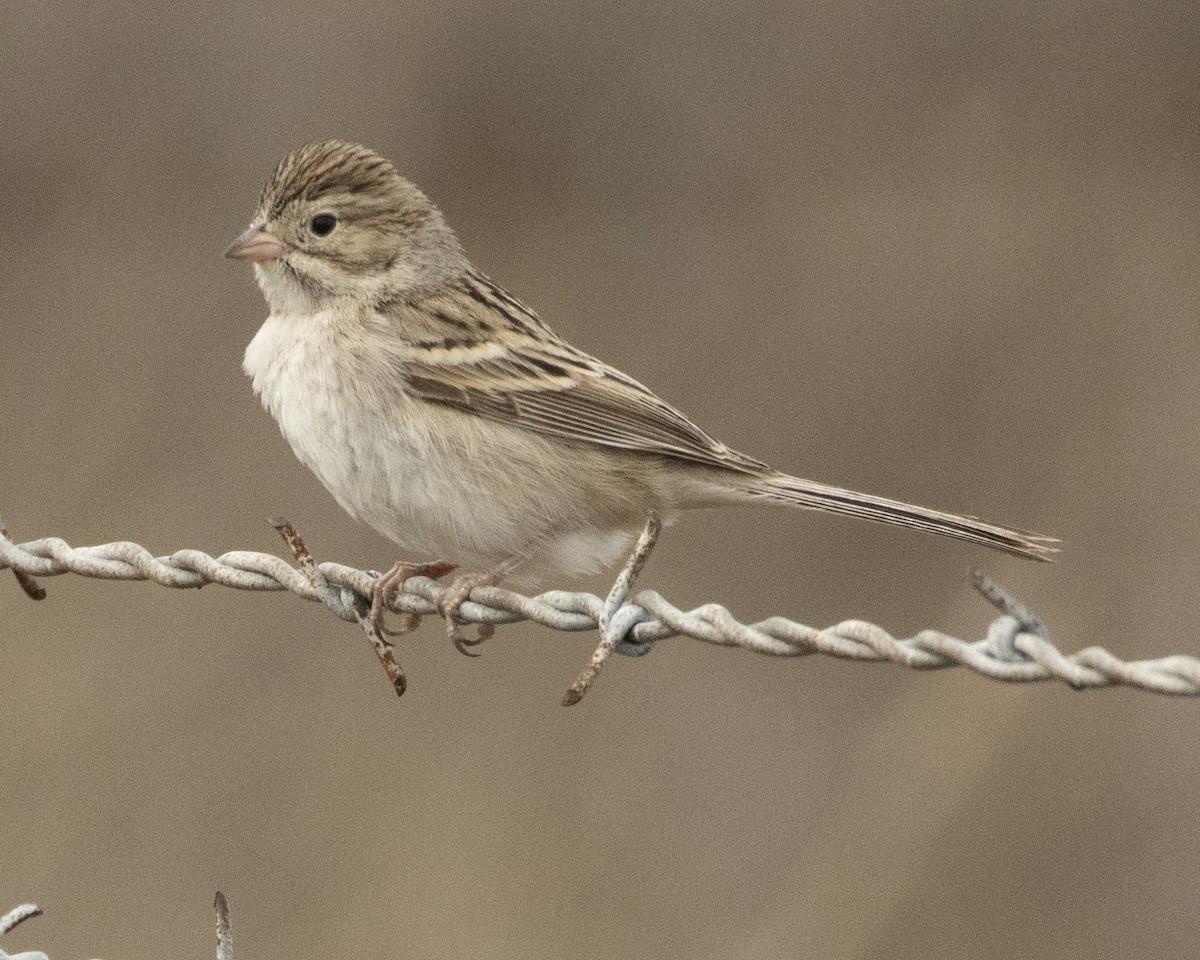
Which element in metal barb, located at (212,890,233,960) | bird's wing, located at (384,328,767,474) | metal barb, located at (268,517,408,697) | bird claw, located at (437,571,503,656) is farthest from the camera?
bird's wing, located at (384,328,767,474)

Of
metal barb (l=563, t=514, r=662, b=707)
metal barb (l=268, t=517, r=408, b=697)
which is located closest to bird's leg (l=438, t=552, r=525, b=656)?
metal barb (l=268, t=517, r=408, b=697)

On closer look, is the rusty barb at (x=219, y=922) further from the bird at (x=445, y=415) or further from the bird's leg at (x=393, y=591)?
the bird at (x=445, y=415)

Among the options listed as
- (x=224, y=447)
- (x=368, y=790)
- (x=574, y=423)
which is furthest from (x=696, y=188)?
(x=574, y=423)

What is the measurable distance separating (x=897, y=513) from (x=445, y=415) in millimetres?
1179

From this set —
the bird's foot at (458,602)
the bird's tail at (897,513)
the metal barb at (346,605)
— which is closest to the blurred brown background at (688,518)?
the bird's tail at (897,513)

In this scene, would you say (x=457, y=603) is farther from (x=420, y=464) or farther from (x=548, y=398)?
(x=548, y=398)

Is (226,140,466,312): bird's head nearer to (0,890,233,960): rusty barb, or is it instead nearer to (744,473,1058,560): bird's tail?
(744,473,1058,560): bird's tail

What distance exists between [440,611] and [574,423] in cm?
86

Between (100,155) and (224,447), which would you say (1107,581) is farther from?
(100,155)

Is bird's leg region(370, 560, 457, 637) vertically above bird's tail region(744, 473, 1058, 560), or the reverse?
bird's tail region(744, 473, 1058, 560)

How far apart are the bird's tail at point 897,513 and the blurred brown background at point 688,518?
2941 mm

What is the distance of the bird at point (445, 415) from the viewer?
427cm

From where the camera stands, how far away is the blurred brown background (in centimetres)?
707

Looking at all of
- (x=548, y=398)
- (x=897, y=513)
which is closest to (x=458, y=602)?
(x=548, y=398)
